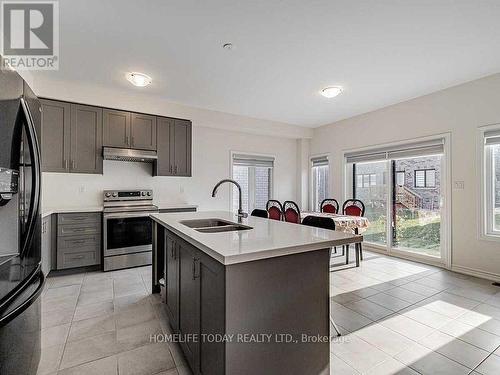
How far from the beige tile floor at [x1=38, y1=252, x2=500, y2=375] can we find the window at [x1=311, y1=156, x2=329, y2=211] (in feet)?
9.62

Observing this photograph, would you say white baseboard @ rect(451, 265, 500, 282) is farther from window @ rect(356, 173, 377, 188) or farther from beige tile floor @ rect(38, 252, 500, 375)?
window @ rect(356, 173, 377, 188)

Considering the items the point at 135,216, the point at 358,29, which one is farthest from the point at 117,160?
the point at 358,29

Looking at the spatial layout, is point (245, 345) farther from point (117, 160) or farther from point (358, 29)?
point (117, 160)

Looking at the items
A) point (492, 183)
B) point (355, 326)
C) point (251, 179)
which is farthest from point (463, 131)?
point (251, 179)

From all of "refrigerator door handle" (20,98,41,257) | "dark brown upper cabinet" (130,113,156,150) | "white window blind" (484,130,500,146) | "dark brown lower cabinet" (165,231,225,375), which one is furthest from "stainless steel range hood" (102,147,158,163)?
"white window blind" (484,130,500,146)

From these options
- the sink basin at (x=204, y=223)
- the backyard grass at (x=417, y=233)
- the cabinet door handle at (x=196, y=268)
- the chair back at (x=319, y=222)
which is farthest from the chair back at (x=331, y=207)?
the cabinet door handle at (x=196, y=268)

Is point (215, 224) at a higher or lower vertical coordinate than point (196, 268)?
higher

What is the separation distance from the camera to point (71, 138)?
3.66 m

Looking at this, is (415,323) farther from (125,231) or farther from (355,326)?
(125,231)

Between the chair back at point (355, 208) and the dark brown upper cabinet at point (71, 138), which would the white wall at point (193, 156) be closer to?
the dark brown upper cabinet at point (71, 138)

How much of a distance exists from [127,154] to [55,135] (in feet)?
3.11

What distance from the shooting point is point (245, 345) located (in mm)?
1241

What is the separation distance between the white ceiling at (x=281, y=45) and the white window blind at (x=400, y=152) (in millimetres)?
815

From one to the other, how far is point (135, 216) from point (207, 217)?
1.86 metres
